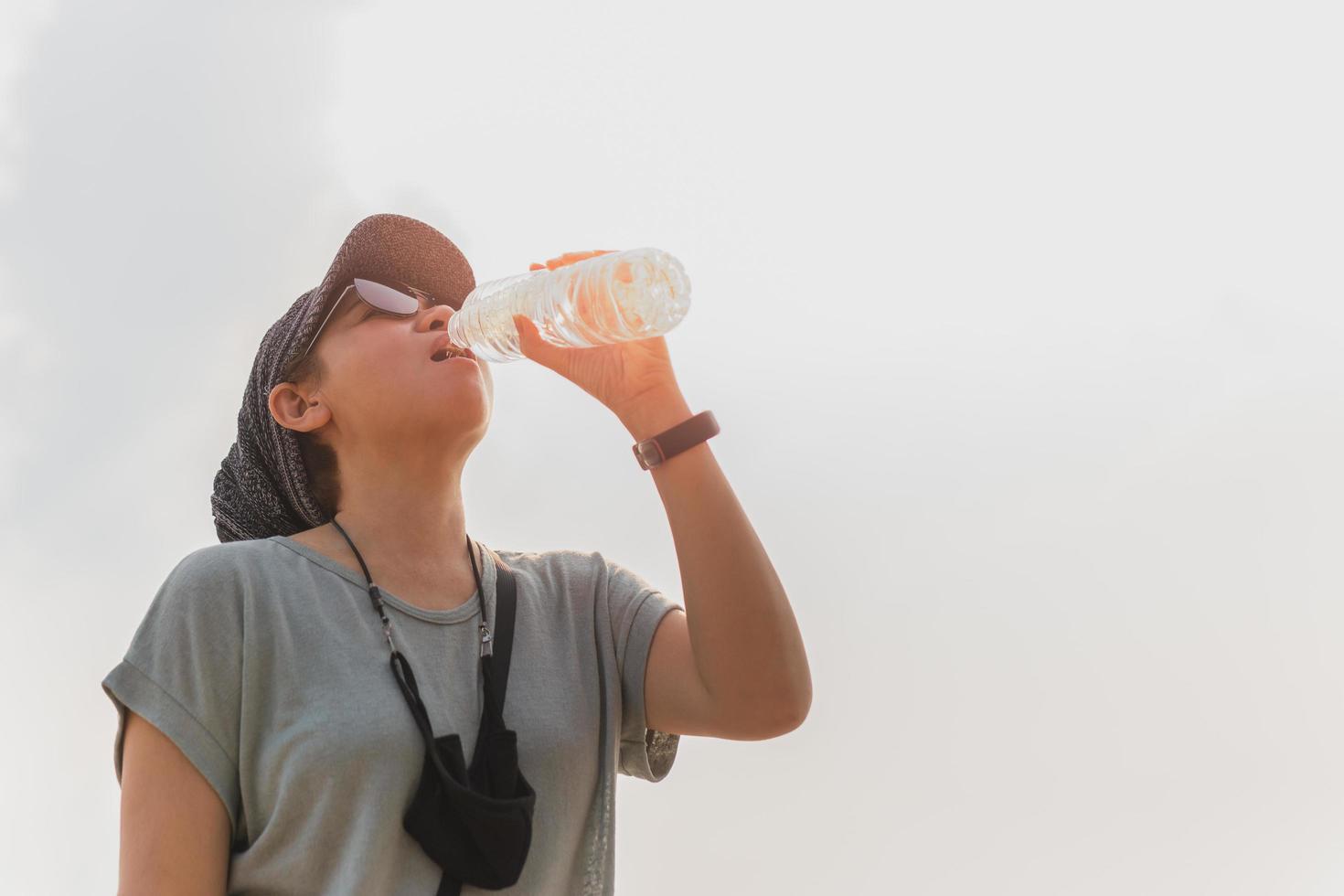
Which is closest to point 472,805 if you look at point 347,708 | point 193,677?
point 347,708

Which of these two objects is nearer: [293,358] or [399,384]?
[399,384]

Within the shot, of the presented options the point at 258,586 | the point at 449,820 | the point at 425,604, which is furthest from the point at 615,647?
the point at 258,586

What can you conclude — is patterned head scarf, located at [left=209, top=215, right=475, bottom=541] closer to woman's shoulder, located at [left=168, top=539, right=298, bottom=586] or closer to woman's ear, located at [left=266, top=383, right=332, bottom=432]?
woman's ear, located at [left=266, top=383, right=332, bottom=432]

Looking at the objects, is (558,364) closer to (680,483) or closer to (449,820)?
(680,483)

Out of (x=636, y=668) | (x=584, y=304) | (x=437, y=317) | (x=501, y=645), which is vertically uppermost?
(x=437, y=317)

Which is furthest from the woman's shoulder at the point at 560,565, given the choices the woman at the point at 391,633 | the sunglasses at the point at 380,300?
the sunglasses at the point at 380,300

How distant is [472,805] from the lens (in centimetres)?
180

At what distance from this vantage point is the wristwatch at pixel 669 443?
2061 millimetres

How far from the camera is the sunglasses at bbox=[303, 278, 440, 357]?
90.9 inches

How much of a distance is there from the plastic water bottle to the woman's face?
7 centimetres

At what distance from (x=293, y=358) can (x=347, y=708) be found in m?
0.83

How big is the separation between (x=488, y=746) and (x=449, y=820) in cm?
14

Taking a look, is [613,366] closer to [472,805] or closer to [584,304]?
[584,304]

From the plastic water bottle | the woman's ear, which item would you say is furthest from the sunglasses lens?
the woman's ear
